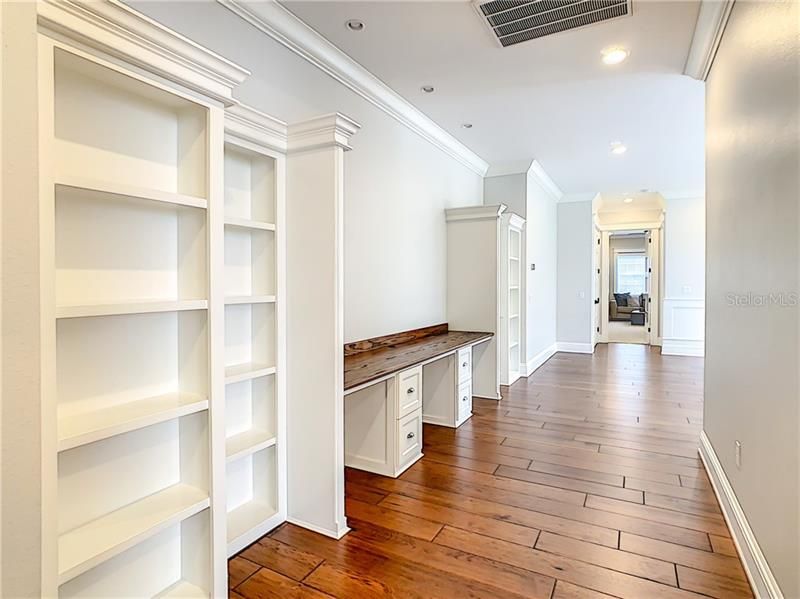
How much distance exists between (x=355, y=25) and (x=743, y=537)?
332 cm

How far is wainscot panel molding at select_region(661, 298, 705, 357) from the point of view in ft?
25.5

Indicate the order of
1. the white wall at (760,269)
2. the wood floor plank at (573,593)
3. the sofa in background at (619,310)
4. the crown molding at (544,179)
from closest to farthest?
the white wall at (760,269)
the wood floor plank at (573,593)
the crown molding at (544,179)
the sofa in background at (619,310)

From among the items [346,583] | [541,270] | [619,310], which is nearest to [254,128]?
[346,583]

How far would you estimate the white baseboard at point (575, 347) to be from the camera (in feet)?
25.7

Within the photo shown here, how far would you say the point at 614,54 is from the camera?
120 inches

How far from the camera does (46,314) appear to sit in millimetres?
1203

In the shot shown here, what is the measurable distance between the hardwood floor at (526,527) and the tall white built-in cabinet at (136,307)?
20.4 inches

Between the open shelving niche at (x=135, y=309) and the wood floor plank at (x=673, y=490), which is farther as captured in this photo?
the wood floor plank at (x=673, y=490)

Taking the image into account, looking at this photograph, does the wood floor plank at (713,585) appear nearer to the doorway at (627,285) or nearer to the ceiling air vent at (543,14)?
the ceiling air vent at (543,14)

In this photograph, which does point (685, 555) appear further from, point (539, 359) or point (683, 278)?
point (683, 278)

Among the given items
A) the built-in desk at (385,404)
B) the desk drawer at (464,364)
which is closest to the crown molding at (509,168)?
the desk drawer at (464,364)

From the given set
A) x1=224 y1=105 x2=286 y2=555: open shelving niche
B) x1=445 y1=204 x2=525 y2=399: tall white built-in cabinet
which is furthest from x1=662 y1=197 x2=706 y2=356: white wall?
x1=224 y1=105 x2=286 y2=555: open shelving niche

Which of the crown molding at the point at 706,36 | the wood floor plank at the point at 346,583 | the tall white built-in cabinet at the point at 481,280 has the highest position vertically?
the crown molding at the point at 706,36

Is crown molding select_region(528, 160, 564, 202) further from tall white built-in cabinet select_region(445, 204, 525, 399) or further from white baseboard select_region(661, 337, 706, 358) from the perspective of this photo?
white baseboard select_region(661, 337, 706, 358)
